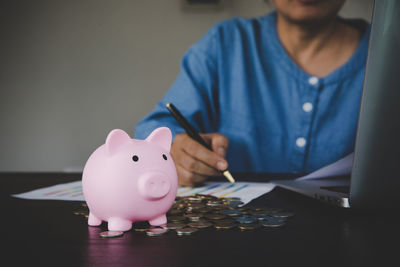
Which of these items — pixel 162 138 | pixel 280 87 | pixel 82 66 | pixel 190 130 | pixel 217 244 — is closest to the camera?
pixel 217 244

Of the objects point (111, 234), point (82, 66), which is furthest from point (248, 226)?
point (82, 66)

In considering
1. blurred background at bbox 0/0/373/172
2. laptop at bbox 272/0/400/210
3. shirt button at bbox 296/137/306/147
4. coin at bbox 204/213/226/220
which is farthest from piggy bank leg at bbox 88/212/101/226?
blurred background at bbox 0/0/373/172

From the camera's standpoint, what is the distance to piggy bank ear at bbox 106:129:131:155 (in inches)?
12.7

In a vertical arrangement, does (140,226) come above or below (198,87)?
below

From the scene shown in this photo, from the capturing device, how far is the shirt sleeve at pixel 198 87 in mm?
1036

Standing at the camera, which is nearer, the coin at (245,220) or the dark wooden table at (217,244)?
the dark wooden table at (217,244)

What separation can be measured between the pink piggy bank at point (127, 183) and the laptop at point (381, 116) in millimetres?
183

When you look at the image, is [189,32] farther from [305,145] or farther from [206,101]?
[305,145]

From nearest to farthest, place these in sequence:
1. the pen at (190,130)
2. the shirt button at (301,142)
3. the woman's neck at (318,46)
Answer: the pen at (190,130)
the shirt button at (301,142)
the woman's neck at (318,46)

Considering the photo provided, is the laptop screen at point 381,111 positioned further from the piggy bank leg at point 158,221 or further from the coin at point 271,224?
the piggy bank leg at point 158,221

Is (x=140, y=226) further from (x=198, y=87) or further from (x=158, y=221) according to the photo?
(x=198, y=87)

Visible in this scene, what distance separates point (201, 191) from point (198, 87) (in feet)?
1.89

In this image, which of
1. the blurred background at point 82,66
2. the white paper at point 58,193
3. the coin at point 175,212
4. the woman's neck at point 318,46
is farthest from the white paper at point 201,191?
the blurred background at point 82,66

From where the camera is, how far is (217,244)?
0.86 ft
